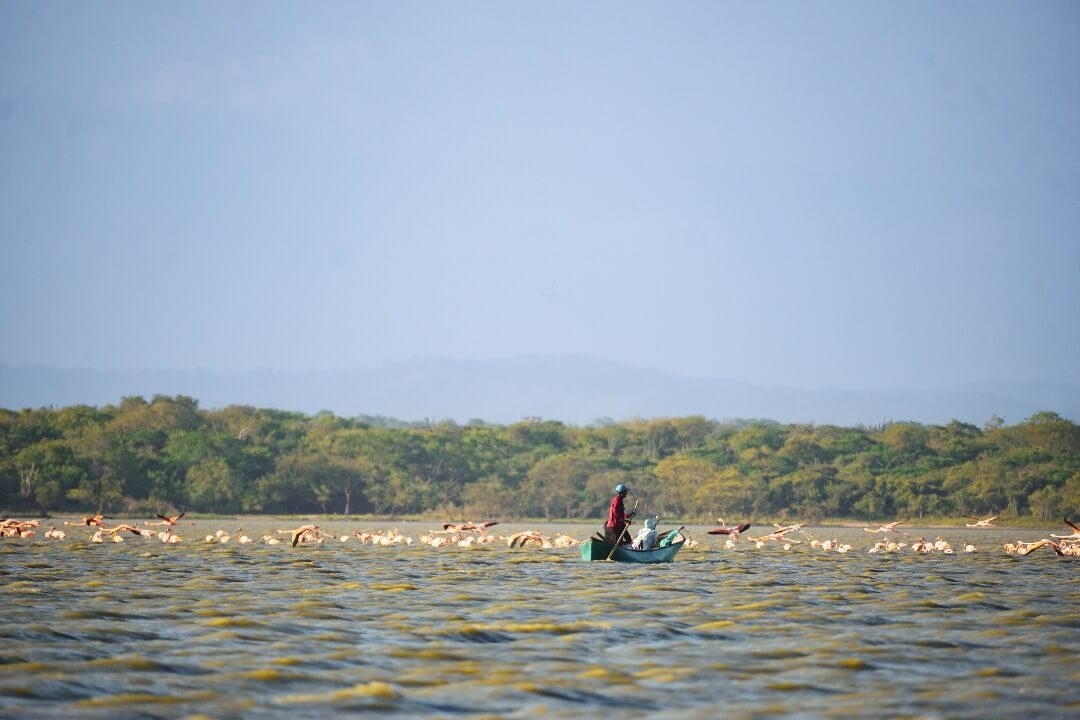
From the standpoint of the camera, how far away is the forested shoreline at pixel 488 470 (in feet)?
276

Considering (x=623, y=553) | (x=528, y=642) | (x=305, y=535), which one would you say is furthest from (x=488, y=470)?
(x=528, y=642)

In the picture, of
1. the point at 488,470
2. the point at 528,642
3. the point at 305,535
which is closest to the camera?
the point at 528,642

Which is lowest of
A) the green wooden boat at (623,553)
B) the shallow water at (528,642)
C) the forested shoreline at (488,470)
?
the shallow water at (528,642)

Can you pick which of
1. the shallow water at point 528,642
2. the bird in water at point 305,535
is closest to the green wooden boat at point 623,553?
the shallow water at point 528,642

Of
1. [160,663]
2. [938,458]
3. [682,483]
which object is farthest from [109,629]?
[938,458]

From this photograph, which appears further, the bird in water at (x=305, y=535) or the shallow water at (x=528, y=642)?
the bird in water at (x=305, y=535)

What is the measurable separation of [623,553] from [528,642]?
47.8ft

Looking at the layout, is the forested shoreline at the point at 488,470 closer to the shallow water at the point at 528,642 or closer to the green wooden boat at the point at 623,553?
the green wooden boat at the point at 623,553

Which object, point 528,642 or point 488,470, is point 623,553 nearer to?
A: point 528,642

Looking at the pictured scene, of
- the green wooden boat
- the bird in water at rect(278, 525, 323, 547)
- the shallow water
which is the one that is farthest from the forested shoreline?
the shallow water

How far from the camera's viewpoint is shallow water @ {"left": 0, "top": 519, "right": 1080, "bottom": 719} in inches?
509

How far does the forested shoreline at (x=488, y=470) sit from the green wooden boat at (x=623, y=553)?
2222 inches

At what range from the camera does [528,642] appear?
671 inches

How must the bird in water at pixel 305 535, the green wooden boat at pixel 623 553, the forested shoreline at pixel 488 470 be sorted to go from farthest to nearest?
the forested shoreline at pixel 488 470 < the bird in water at pixel 305 535 < the green wooden boat at pixel 623 553
